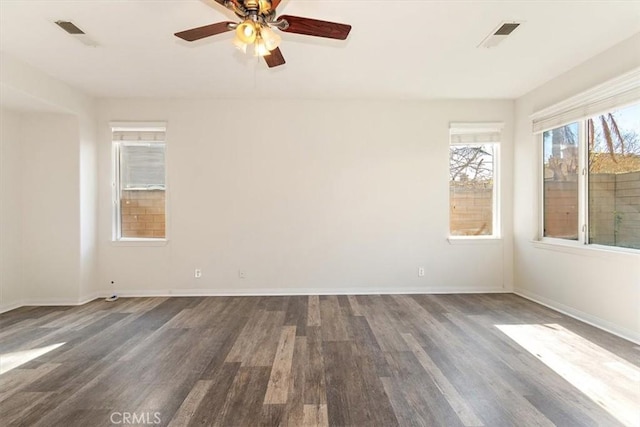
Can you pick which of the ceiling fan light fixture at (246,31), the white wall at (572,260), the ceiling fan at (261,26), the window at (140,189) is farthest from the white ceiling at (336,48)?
the window at (140,189)

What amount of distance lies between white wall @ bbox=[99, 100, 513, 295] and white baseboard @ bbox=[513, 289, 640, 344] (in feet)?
2.73

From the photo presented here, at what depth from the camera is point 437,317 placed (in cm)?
360

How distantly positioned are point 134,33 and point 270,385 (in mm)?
3180

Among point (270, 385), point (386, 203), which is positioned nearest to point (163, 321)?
point (270, 385)

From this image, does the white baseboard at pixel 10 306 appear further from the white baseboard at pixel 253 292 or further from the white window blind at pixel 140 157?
the white window blind at pixel 140 157

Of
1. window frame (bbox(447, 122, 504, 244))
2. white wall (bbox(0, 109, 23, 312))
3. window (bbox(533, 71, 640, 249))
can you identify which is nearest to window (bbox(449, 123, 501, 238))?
window frame (bbox(447, 122, 504, 244))

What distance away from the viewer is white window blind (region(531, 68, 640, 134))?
9.77 feet

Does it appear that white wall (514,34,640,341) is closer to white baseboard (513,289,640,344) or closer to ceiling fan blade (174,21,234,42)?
white baseboard (513,289,640,344)

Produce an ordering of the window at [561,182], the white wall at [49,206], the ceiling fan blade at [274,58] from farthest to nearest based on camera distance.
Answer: the white wall at [49,206]
the window at [561,182]
the ceiling fan blade at [274,58]

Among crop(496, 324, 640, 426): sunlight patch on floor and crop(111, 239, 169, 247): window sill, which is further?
crop(111, 239, 169, 247): window sill

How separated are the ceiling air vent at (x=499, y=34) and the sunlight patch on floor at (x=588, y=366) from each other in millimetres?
2807

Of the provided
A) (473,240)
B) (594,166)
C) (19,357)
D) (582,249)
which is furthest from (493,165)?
(19,357)

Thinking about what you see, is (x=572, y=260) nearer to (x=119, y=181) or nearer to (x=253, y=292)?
(x=253, y=292)

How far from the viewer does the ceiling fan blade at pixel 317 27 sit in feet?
6.59
